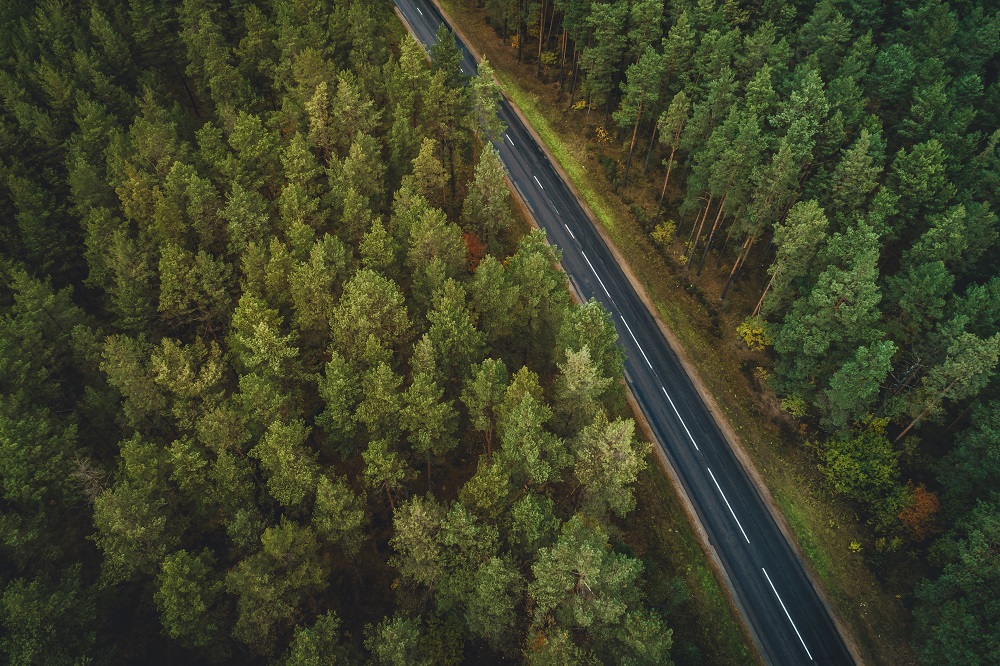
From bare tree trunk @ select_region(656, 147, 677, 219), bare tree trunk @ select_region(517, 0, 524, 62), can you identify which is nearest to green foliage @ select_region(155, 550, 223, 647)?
bare tree trunk @ select_region(656, 147, 677, 219)

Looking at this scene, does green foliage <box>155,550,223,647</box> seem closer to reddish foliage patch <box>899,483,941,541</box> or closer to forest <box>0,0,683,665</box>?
forest <box>0,0,683,665</box>

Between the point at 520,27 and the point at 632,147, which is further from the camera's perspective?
the point at 520,27

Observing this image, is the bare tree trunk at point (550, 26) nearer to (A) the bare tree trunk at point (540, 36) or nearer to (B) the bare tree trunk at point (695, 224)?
(A) the bare tree trunk at point (540, 36)

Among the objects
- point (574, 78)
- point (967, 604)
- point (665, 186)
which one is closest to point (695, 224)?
point (665, 186)

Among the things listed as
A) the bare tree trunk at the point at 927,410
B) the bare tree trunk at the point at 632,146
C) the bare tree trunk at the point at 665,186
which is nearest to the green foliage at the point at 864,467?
the bare tree trunk at the point at 927,410

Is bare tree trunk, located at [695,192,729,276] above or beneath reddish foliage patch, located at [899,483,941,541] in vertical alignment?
above

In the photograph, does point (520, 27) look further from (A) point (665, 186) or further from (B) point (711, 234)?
(B) point (711, 234)

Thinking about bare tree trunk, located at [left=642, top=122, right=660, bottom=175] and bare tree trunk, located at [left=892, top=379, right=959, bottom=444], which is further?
bare tree trunk, located at [left=642, top=122, right=660, bottom=175]
